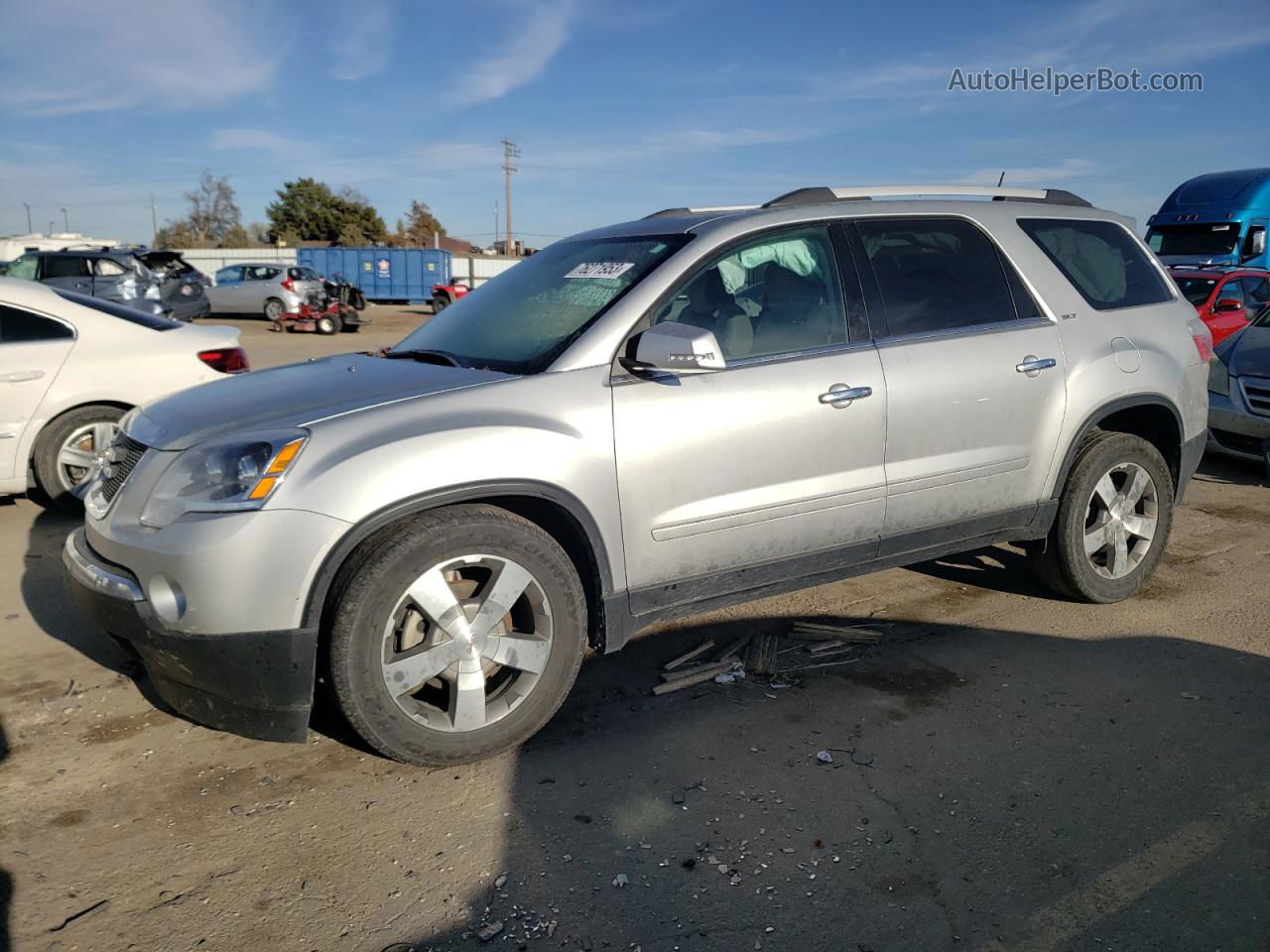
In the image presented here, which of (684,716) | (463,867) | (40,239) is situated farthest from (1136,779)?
(40,239)

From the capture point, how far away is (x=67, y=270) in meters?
19.2

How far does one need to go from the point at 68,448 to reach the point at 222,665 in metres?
3.91

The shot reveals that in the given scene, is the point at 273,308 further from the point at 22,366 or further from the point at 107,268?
the point at 22,366

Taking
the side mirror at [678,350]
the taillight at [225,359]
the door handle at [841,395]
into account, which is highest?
the side mirror at [678,350]

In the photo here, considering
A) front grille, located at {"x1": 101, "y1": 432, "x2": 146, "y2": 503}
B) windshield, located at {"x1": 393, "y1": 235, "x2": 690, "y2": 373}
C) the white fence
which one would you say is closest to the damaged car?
windshield, located at {"x1": 393, "y1": 235, "x2": 690, "y2": 373}

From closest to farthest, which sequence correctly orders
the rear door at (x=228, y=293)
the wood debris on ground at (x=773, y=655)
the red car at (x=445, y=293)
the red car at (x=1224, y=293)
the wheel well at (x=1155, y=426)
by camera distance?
the wood debris on ground at (x=773, y=655) → the wheel well at (x=1155, y=426) → the red car at (x=1224, y=293) → the rear door at (x=228, y=293) → the red car at (x=445, y=293)

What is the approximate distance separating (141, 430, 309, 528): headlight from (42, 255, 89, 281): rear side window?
19166 mm

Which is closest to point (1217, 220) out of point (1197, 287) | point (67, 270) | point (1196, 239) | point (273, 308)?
point (1196, 239)

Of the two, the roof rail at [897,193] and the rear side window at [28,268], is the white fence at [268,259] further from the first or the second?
the roof rail at [897,193]

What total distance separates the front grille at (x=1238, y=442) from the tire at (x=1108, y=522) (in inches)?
142

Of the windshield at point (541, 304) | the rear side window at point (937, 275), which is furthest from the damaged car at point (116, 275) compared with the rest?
the rear side window at point (937, 275)

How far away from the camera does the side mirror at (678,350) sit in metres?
3.16

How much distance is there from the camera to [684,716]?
3506 millimetres

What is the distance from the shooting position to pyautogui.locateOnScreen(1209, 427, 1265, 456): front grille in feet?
25.0
